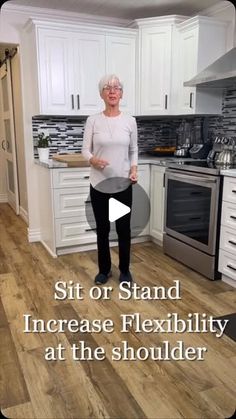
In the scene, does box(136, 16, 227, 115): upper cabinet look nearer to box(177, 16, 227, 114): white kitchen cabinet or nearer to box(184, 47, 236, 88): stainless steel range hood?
box(177, 16, 227, 114): white kitchen cabinet

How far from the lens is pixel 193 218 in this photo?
9.07 feet

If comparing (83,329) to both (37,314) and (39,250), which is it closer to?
(37,314)

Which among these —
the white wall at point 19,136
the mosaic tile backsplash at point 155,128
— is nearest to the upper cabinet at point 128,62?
the mosaic tile backsplash at point 155,128

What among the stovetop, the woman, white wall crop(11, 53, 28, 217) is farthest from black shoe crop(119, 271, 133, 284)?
white wall crop(11, 53, 28, 217)

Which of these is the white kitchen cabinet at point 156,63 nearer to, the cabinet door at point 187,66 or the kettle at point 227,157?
the cabinet door at point 187,66

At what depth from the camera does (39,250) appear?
3.33m

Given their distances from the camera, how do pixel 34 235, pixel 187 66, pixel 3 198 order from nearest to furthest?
pixel 187 66, pixel 34 235, pixel 3 198

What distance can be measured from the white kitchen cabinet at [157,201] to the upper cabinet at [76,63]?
2.74 ft

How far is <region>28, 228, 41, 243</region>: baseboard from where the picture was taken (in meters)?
3.59

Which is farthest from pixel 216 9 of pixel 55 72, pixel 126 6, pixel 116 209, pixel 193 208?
pixel 116 209

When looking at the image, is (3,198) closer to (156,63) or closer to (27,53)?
(27,53)

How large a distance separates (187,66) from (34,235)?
2.21 m

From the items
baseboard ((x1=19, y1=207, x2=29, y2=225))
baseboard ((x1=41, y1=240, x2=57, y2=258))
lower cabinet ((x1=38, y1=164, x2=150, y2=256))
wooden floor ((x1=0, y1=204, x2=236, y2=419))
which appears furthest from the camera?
baseboard ((x1=19, y1=207, x2=29, y2=225))

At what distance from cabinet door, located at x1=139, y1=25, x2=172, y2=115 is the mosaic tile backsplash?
395 mm
